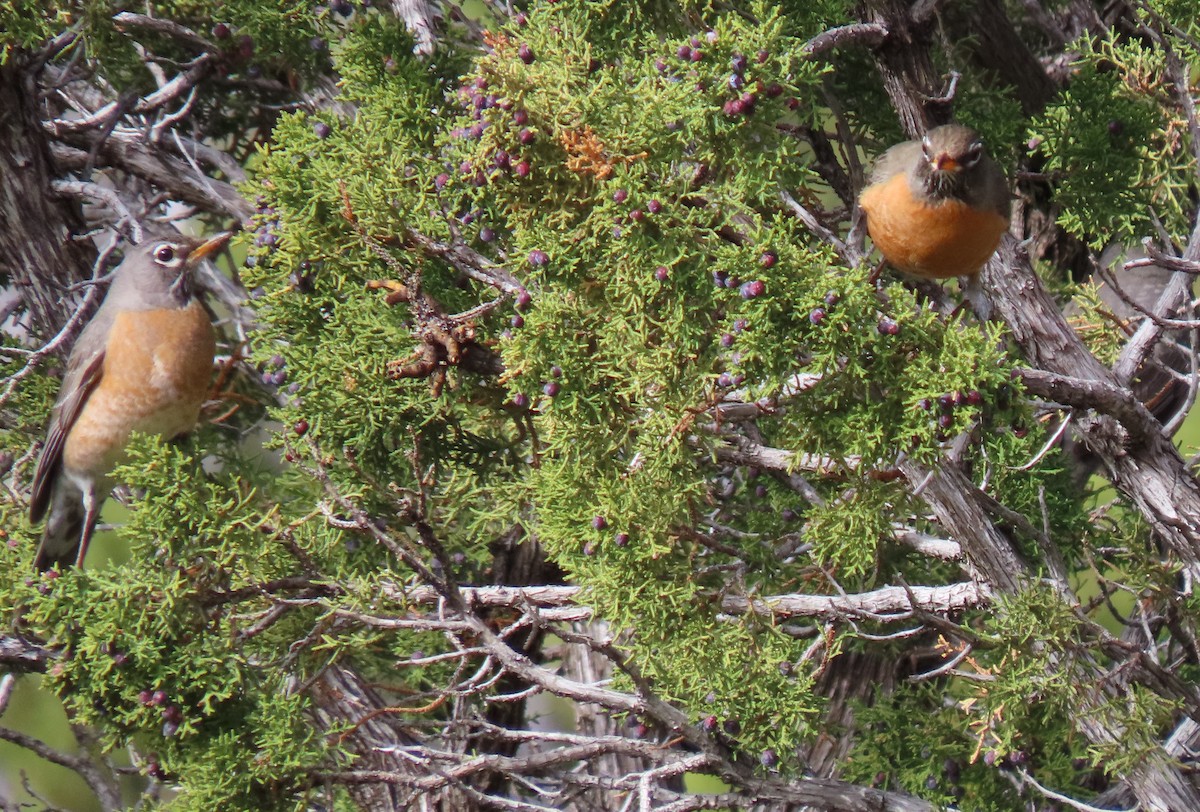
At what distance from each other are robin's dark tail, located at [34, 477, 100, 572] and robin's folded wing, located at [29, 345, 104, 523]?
0.04 m

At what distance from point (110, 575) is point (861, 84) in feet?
8.21

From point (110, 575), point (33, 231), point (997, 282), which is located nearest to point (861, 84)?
point (997, 282)

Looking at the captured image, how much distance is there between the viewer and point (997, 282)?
350 cm

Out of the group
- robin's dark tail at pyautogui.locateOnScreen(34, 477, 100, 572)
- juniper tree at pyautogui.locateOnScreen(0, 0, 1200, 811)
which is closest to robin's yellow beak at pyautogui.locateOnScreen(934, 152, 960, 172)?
juniper tree at pyautogui.locateOnScreen(0, 0, 1200, 811)

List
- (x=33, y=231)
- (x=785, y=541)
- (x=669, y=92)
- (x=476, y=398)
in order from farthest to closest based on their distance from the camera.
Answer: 1. (x=33, y=231)
2. (x=785, y=541)
3. (x=476, y=398)
4. (x=669, y=92)

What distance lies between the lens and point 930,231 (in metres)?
3.20

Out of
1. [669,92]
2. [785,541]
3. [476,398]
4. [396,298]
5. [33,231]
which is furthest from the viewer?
[33,231]

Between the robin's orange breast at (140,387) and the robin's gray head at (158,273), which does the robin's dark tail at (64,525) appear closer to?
the robin's orange breast at (140,387)

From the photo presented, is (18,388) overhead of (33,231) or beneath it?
beneath

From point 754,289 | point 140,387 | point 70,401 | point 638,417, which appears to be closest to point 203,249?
point 140,387

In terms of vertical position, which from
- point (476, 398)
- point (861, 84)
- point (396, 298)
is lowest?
point (476, 398)

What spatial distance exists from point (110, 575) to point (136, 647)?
0.26m

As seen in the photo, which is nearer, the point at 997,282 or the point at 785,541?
→ the point at 997,282

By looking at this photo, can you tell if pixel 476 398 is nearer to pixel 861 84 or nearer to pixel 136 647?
pixel 136 647
